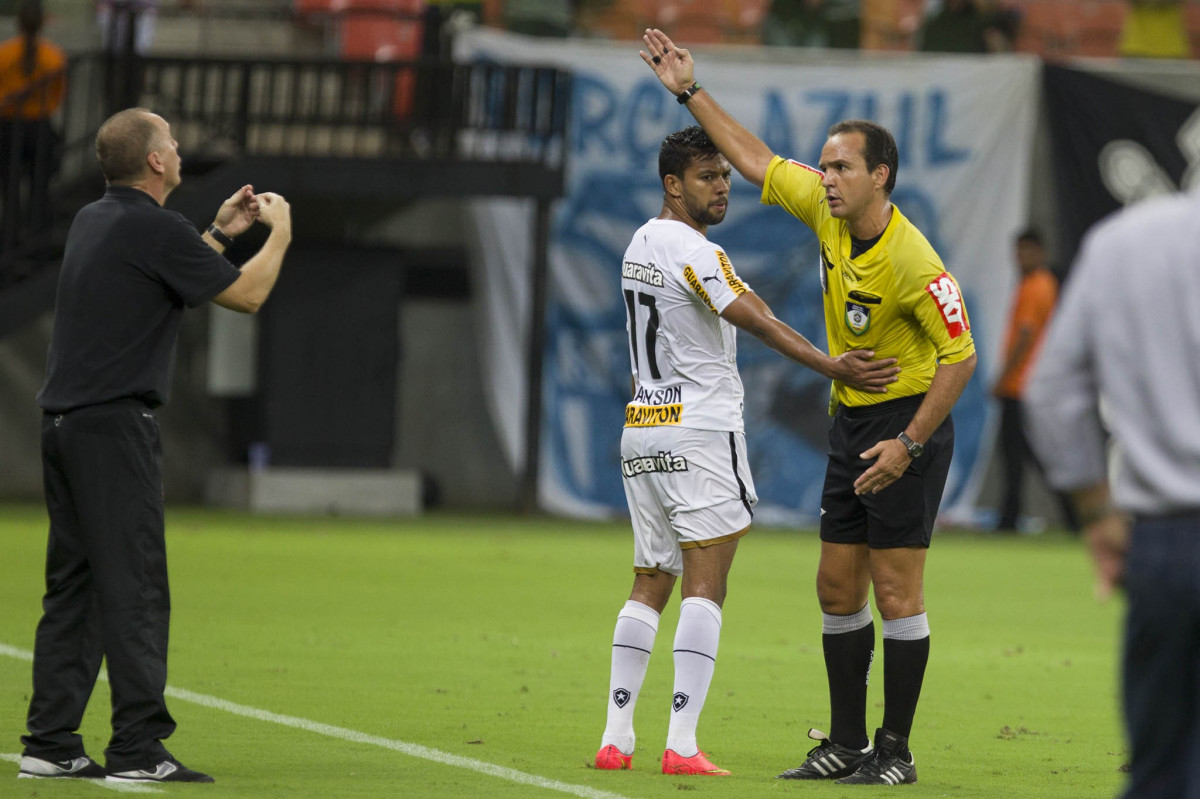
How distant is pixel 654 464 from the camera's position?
6.23m

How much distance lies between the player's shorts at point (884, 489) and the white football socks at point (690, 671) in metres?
0.55

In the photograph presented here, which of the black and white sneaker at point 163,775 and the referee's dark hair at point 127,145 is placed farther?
the referee's dark hair at point 127,145

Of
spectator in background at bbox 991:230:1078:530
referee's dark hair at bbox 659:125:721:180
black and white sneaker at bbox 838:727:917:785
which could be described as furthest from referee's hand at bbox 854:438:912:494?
spectator in background at bbox 991:230:1078:530

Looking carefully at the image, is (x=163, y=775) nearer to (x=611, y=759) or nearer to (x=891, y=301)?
(x=611, y=759)

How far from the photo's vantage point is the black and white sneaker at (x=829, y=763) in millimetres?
6105

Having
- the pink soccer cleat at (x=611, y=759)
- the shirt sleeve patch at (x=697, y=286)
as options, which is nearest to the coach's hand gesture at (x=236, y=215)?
the shirt sleeve patch at (x=697, y=286)

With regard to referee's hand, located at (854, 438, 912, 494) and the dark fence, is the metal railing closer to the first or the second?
the dark fence

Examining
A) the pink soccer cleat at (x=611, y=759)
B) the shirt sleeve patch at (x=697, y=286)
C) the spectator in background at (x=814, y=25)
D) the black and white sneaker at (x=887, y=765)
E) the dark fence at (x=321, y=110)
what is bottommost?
the pink soccer cleat at (x=611, y=759)

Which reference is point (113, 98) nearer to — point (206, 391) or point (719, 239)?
point (206, 391)

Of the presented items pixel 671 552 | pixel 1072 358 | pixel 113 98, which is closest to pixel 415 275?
pixel 113 98

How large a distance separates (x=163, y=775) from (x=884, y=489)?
249 cm

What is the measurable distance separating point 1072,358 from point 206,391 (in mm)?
16592

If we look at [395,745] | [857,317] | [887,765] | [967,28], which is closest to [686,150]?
[857,317]

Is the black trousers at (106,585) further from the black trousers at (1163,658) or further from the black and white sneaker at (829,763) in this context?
the black trousers at (1163,658)
